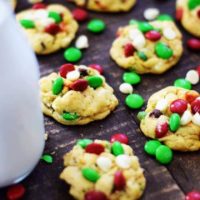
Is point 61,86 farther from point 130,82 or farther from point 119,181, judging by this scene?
point 119,181

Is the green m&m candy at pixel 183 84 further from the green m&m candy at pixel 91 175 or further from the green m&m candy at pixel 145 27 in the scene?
the green m&m candy at pixel 91 175

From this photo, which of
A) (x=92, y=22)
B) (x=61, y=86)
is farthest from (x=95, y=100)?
(x=92, y=22)

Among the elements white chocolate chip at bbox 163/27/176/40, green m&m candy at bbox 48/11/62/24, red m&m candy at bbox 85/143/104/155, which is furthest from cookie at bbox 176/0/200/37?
red m&m candy at bbox 85/143/104/155

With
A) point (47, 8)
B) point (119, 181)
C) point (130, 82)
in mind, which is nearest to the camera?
point (119, 181)

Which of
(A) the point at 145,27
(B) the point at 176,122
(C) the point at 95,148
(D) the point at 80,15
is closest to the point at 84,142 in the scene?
(C) the point at 95,148

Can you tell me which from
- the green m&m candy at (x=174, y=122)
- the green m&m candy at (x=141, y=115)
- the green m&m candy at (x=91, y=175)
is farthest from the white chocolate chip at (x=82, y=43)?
the green m&m candy at (x=91, y=175)
